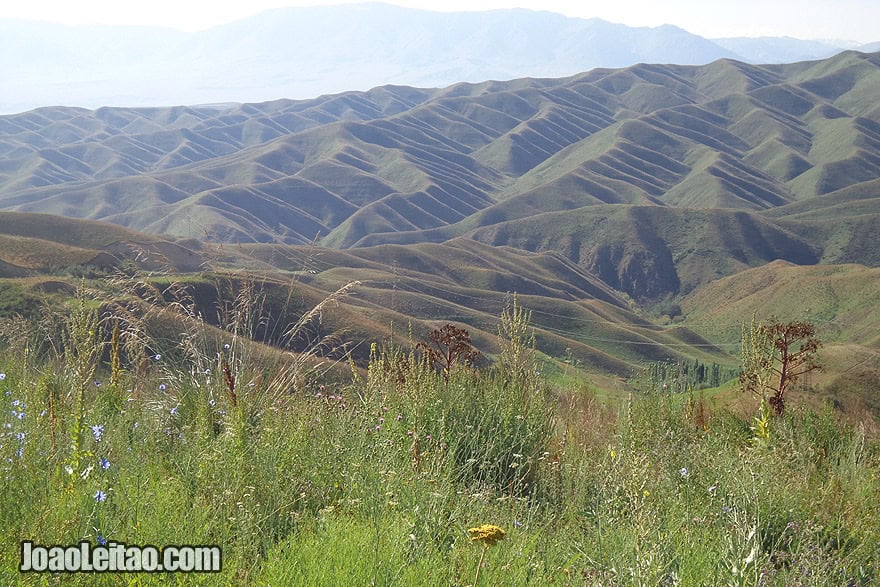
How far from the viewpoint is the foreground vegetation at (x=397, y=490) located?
3.72 m

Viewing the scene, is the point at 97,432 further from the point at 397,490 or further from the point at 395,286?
the point at 395,286

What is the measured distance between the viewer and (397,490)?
4.55 meters

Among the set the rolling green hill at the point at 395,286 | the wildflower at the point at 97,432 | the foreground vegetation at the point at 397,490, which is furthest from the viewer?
the rolling green hill at the point at 395,286

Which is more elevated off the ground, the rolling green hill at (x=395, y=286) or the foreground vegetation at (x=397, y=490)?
the foreground vegetation at (x=397, y=490)

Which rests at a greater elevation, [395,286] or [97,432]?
[97,432]

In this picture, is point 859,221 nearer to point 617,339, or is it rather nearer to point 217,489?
point 617,339

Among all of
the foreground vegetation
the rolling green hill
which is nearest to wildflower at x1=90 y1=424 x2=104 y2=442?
the foreground vegetation

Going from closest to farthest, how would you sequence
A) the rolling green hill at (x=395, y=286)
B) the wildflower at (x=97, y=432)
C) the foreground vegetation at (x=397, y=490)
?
the foreground vegetation at (x=397, y=490), the wildflower at (x=97, y=432), the rolling green hill at (x=395, y=286)

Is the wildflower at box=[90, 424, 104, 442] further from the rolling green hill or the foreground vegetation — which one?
the rolling green hill

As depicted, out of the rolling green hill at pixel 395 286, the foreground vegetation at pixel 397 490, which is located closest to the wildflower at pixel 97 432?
the foreground vegetation at pixel 397 490

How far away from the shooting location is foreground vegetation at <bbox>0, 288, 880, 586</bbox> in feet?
12.2

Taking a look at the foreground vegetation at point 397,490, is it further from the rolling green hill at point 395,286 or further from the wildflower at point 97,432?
the rolling green hill at point 395,286

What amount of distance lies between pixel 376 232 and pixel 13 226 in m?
112

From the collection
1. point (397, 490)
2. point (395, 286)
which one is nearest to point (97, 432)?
point (397, 490)
